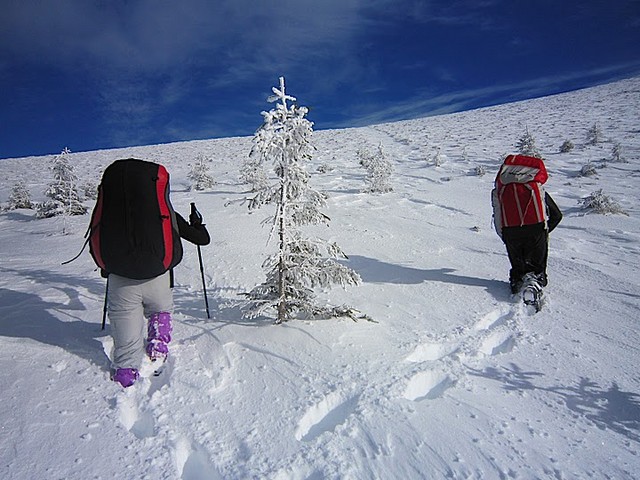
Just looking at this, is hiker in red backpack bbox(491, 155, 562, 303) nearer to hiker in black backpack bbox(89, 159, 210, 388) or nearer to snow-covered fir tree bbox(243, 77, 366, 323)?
snow-covered fir tree bbox(243, 77, 366, 323)

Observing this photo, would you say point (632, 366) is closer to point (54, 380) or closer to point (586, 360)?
point (586, 360)

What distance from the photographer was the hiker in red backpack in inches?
185

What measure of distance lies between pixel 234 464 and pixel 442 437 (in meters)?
1.38

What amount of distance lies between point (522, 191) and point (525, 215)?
345 millimetres

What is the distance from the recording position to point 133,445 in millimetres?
2205

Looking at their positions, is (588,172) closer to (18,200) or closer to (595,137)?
(595,137)

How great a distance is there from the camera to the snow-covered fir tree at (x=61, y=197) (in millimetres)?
11375

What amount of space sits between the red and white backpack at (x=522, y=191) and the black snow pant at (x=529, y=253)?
115 millimetres

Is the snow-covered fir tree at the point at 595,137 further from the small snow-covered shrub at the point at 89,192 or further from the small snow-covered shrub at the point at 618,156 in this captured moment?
the small snow-covered shrub at the point at 89,192

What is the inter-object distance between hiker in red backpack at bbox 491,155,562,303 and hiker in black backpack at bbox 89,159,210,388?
448cm

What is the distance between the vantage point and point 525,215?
4.83 meters

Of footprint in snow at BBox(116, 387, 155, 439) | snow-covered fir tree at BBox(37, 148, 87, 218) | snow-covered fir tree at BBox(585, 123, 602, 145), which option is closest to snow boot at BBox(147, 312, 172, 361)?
footprint in snow at BBox(116, 387, 155, 439)

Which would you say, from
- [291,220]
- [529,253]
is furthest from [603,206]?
[291,220]

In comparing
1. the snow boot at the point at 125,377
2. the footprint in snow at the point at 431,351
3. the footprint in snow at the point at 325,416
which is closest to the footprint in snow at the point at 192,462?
the footprint in snow at the point at 325,416
